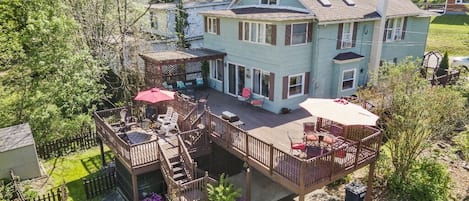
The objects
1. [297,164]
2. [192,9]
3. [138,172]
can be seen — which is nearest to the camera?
[297,164]

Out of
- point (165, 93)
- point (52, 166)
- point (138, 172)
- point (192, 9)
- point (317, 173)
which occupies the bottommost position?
point (52, 166)

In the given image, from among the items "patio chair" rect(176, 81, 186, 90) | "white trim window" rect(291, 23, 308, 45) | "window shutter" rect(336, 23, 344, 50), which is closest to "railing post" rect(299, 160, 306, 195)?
"white trim window" rect(291, 23, 308, 45)

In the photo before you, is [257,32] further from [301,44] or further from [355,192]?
[355,192]

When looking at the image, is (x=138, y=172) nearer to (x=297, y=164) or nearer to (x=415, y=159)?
(x=297, y=164)

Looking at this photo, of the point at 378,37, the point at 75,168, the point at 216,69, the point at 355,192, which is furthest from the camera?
the point at 216,69

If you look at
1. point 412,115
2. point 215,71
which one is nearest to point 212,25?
point 215,71

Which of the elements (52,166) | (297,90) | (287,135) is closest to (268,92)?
(297,90)

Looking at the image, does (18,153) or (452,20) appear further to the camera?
(452,20)
